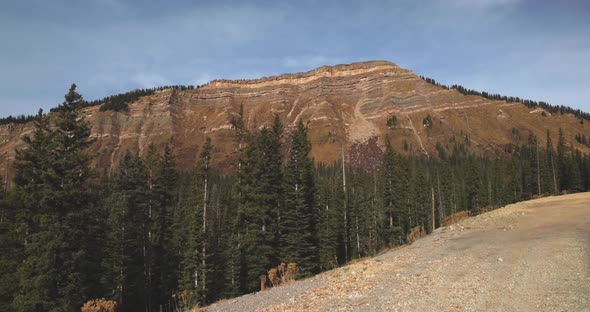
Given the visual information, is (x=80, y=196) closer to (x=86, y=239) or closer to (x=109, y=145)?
(x=86, y=239)

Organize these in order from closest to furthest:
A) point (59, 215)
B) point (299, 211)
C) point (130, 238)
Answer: point (59, 215) → point (299, 211) → point (130, 238)

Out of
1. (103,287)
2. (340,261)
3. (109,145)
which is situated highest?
(109,145)

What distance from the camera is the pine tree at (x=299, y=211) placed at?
29.2 meters

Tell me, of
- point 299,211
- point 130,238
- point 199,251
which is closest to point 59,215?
point 199,251

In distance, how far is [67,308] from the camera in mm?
18609

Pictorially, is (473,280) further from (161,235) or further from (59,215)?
(161,235)

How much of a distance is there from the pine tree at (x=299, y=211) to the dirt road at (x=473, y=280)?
11.1 meters

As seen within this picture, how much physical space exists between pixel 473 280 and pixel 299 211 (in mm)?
19436

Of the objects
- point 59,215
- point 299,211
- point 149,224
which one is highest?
point 59,215

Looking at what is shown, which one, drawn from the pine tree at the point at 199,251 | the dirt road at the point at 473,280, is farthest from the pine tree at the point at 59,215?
the dirt road at the point at 473,280

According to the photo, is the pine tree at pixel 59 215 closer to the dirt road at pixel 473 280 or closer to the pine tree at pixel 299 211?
the dirt road at pixel 473 280

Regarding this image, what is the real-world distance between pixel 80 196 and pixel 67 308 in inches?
224

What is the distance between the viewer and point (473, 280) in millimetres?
12391

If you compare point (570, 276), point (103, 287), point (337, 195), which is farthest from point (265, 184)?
point (337, 195)
